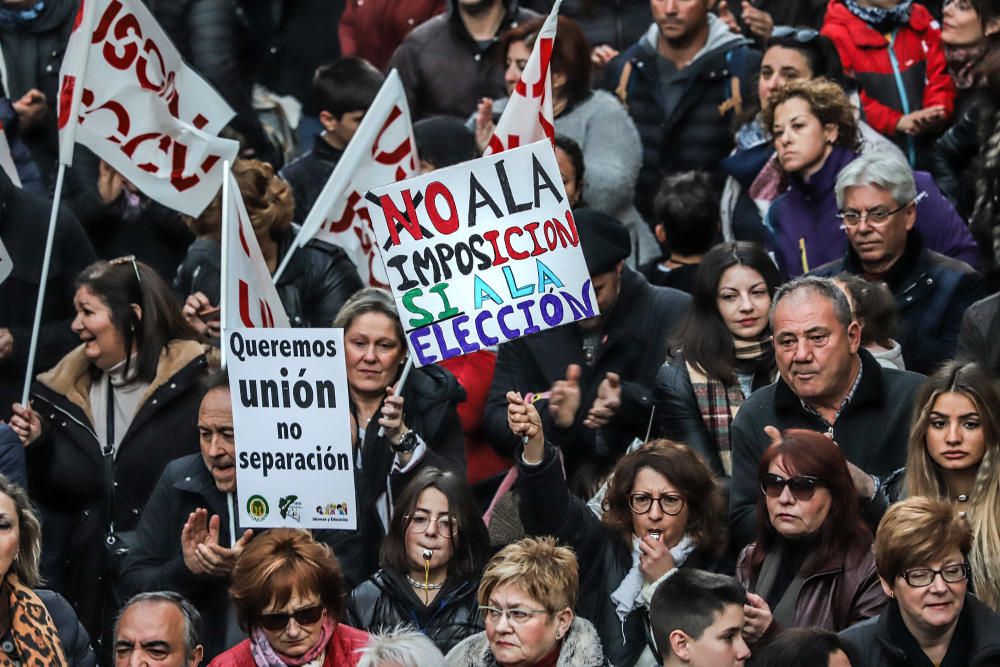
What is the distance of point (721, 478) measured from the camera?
9000 mm

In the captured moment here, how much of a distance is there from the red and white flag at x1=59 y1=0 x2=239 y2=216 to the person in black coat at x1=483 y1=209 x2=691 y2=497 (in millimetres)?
1891

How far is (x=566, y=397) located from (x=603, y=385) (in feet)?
0.75

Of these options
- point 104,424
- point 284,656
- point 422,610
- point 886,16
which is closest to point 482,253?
point 422,610

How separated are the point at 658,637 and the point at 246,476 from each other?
6.41 feet

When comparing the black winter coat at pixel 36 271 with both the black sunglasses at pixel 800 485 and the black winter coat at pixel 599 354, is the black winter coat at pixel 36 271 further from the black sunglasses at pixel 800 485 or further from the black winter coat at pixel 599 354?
the black sunglasses at pixel 800 485

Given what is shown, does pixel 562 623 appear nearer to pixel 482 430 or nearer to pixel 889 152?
pixel 482 430

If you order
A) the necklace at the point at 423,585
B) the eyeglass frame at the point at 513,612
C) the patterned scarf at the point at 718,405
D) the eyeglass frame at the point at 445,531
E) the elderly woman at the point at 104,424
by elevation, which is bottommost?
the eyeglass frame at the point at 513,612

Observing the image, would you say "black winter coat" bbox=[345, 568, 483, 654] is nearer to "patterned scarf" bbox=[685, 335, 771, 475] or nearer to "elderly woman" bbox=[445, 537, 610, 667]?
"elderly woman" bbox=[445, 537, 610, 667]

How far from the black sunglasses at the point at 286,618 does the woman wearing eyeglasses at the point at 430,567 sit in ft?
1.53

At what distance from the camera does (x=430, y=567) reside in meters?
8.55

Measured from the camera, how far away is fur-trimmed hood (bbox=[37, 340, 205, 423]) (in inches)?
384

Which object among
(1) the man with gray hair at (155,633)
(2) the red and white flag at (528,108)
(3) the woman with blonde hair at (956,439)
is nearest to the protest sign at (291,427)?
(1) the man with gray hair at (155,633)

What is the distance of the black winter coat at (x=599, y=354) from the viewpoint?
9633mm

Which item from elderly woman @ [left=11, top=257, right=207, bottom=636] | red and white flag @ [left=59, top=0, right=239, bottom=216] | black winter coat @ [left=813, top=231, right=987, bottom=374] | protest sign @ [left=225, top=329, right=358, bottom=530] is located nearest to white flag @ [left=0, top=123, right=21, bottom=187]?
red and white flag @ [left=59, top=0, right=239, bottom=216]
